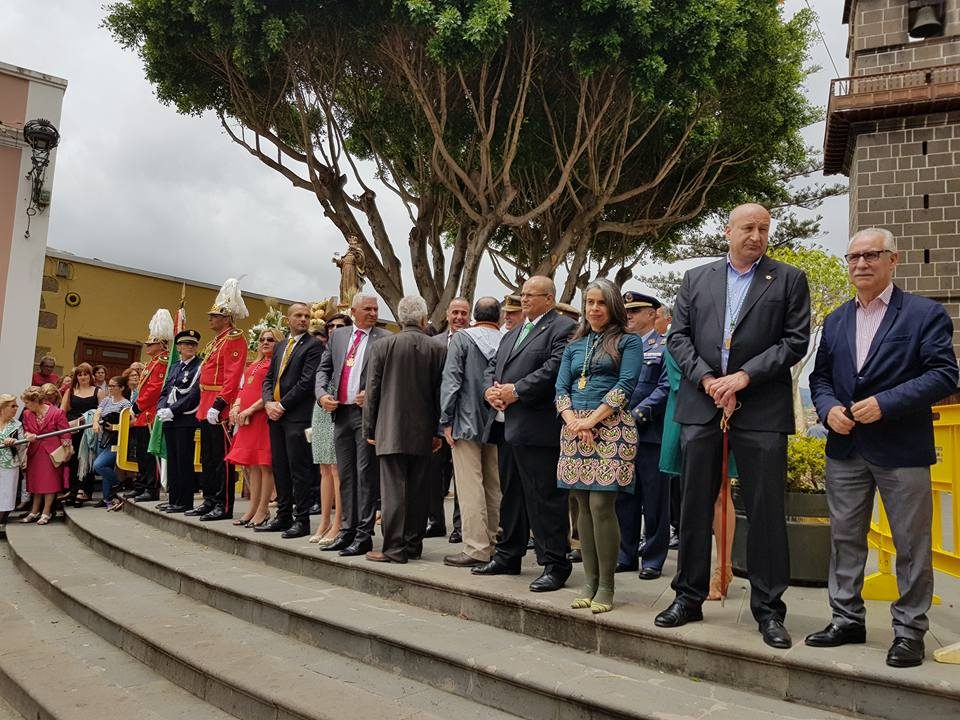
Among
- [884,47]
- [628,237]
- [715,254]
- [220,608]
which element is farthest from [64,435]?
[715,254]

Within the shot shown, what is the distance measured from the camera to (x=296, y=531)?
6.46 metres

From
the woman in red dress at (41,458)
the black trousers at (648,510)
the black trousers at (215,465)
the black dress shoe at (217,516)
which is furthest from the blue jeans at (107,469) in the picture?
the black trousers at (648,510)

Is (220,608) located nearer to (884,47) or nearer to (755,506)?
(755,506)

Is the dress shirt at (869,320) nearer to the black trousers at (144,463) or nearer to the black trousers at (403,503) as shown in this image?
the black trousers at (403,503)

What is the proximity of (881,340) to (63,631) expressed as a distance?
5.59 metres

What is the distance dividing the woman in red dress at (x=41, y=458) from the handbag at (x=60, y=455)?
0.08 metres

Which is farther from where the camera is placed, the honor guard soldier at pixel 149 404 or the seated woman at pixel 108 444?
the seated woman at pixel 108 444

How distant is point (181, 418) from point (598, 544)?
17.8 ft

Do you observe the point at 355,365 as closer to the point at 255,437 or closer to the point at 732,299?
the point at 255,437

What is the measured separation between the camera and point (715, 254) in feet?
95.7

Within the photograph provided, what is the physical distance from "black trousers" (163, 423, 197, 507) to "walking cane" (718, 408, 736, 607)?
5.84 m

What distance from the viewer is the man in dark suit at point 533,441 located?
464 cm

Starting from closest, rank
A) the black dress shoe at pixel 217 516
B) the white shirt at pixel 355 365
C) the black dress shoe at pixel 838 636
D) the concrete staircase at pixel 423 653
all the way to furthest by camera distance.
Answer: the concrete staircase at pixel 423 653, the black dress shoe at pixel 838 636, the white shirt at pixel 355 365, the black dress shoe at pixel 217 516

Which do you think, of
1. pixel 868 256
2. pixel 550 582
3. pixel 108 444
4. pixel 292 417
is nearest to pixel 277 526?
pixel 292 417
